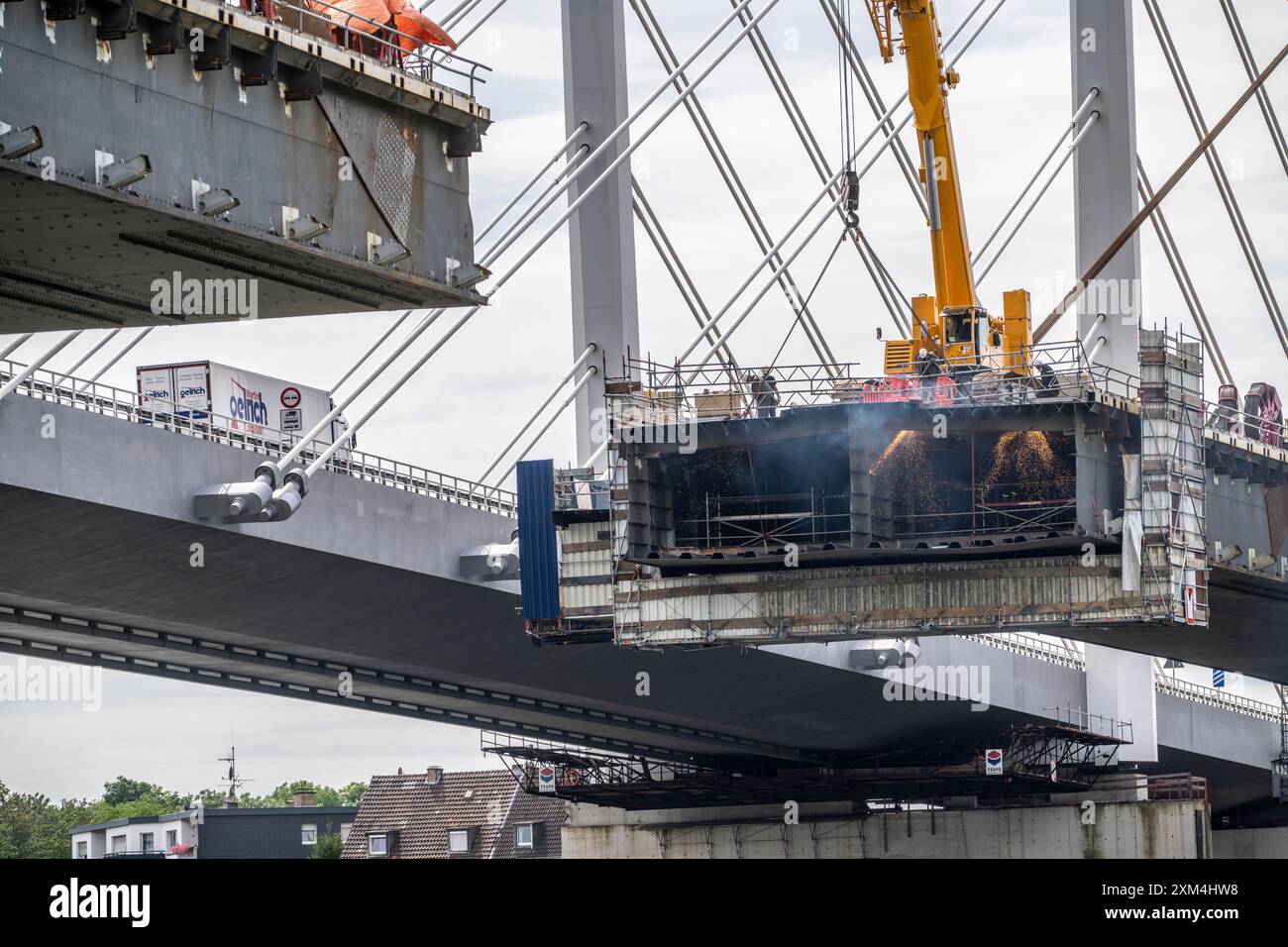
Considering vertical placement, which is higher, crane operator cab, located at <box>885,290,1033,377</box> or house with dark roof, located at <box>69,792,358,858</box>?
crane operator cab, located at <box>885,290,1033,377</box>

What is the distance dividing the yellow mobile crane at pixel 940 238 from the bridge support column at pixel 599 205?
662 cm

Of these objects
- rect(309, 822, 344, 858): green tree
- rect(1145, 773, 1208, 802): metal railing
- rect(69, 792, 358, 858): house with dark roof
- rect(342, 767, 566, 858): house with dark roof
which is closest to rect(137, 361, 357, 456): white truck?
rect(1145, 773, 1208, 802): metal railing

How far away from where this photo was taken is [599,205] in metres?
56.6

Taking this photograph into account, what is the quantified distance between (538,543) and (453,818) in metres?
49.0

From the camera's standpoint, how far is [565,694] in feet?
214

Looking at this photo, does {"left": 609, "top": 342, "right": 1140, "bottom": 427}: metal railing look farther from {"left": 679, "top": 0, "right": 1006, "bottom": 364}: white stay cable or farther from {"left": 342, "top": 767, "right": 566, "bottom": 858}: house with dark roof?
{"left": 342, "top": 767, "right": 566, "bottom": 858}: house with dark roof

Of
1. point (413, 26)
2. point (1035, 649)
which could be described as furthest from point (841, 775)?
point (413, 26)

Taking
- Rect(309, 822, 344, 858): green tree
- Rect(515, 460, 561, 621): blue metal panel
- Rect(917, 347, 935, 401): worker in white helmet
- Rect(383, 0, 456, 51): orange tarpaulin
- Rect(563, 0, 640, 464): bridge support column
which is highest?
Rect(563, 0, 640, 464): bridge support column

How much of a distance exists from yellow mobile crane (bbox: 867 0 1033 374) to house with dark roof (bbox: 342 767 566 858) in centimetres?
4543

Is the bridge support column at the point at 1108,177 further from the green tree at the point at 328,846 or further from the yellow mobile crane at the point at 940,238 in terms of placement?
the green tree at the point at 328,846

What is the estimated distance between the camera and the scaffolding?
1827 inches

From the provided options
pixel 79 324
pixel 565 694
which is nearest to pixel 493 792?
pixel 565 694

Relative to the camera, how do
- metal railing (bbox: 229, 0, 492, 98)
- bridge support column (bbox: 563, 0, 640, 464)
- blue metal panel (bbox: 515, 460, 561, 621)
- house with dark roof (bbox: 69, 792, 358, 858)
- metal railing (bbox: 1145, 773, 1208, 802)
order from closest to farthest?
metal railing (bbox: 229, 0, 492, 98) < blue metal panel (bbox: 515, 460, 561, 621) < bridge support column (bbox: 563, 0, 640, 464) < metal railing (bbox: 1145, 773, 1208, 802) < house with dark roof (bbox: 69, 792, 358, 858)

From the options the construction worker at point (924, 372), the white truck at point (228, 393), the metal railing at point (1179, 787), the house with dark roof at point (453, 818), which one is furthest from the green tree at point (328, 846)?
the construction worker at point (924, 372)
